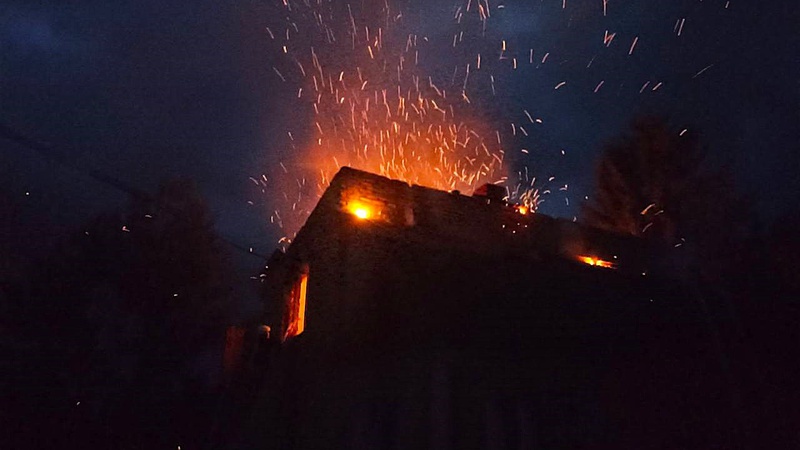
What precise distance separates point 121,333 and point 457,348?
Result: 695 inches

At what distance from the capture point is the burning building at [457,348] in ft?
31.7

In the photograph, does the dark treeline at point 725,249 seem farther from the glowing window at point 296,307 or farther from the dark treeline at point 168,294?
the glowing window at point 296,307

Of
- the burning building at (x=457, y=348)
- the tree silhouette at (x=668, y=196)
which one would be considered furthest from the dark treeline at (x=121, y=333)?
the tree silhouette at (x=668, y=196)

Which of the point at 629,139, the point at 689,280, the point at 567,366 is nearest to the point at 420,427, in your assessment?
the point at 567,366

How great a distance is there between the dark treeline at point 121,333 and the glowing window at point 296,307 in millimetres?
8208

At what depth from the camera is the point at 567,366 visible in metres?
10.5

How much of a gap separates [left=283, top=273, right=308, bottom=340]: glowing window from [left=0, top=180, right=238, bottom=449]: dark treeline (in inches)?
323

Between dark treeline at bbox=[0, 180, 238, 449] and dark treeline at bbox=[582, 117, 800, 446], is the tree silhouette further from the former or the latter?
dark treeline at bbox=[0, 180, 238, 449]

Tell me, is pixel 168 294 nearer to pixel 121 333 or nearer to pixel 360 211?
pixel 121 333

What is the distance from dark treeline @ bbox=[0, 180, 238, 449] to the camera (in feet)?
65.3

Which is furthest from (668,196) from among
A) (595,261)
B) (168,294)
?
(168,294)

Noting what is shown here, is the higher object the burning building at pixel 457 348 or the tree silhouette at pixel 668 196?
the tree silhouette at pixel 668 196

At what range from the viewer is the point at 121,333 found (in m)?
22.3

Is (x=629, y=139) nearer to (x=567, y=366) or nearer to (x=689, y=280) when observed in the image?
(x=689, y=280)
